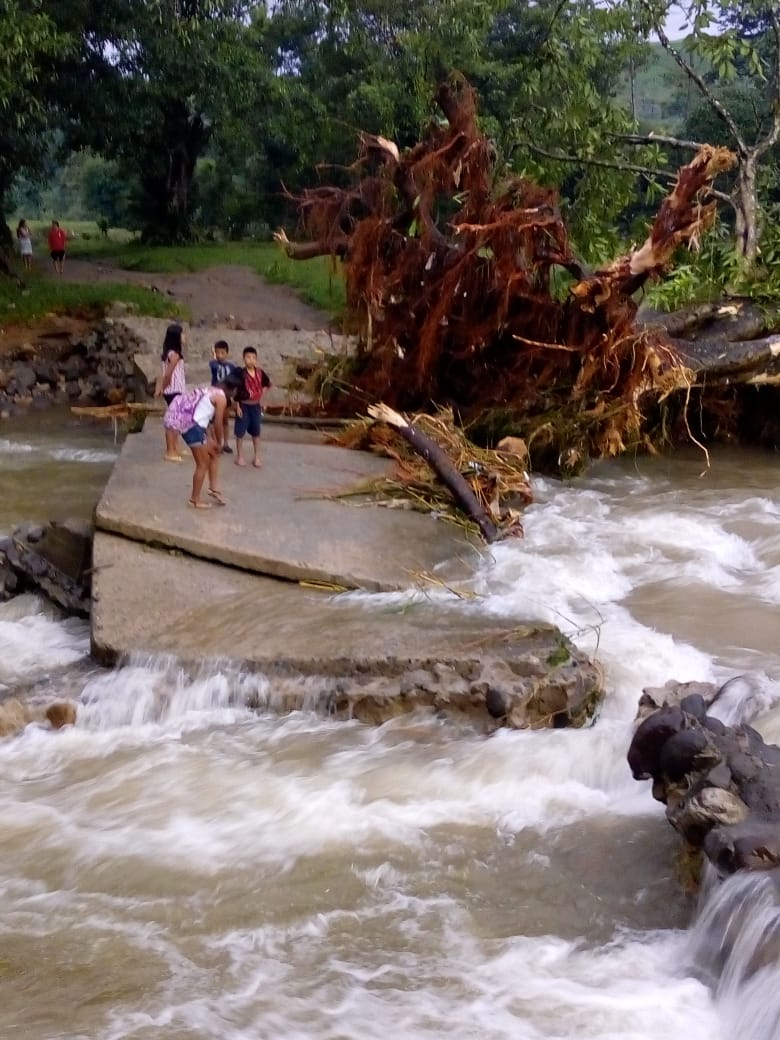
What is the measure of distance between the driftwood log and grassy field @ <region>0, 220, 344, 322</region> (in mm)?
7636

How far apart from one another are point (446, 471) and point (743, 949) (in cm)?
564

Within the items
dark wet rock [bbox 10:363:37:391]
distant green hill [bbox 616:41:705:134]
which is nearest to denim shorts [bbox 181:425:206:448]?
dark wet rock [bbox 10:363:37:391]

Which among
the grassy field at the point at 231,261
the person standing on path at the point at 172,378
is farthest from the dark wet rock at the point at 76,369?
the person standing on path at the point at 172,378

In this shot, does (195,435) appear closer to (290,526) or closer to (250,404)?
(290,526)

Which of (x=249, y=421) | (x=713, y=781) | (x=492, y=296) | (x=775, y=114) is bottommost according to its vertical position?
(x=713, y=781)

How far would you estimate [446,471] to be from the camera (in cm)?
938

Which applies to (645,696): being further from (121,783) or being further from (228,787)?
(121,783)

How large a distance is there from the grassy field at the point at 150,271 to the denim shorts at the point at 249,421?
99.5 inches

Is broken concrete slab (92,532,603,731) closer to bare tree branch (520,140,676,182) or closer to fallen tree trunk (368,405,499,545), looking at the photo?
fallen tree trunk (368,405,499,545)

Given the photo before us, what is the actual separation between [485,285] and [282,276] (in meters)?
14.6

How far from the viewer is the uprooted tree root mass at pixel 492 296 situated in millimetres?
10258

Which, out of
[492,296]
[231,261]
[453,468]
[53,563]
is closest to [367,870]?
[53,563]

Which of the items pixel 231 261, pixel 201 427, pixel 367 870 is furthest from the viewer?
pixel 231 261

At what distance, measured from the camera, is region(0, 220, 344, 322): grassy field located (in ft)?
65.9
